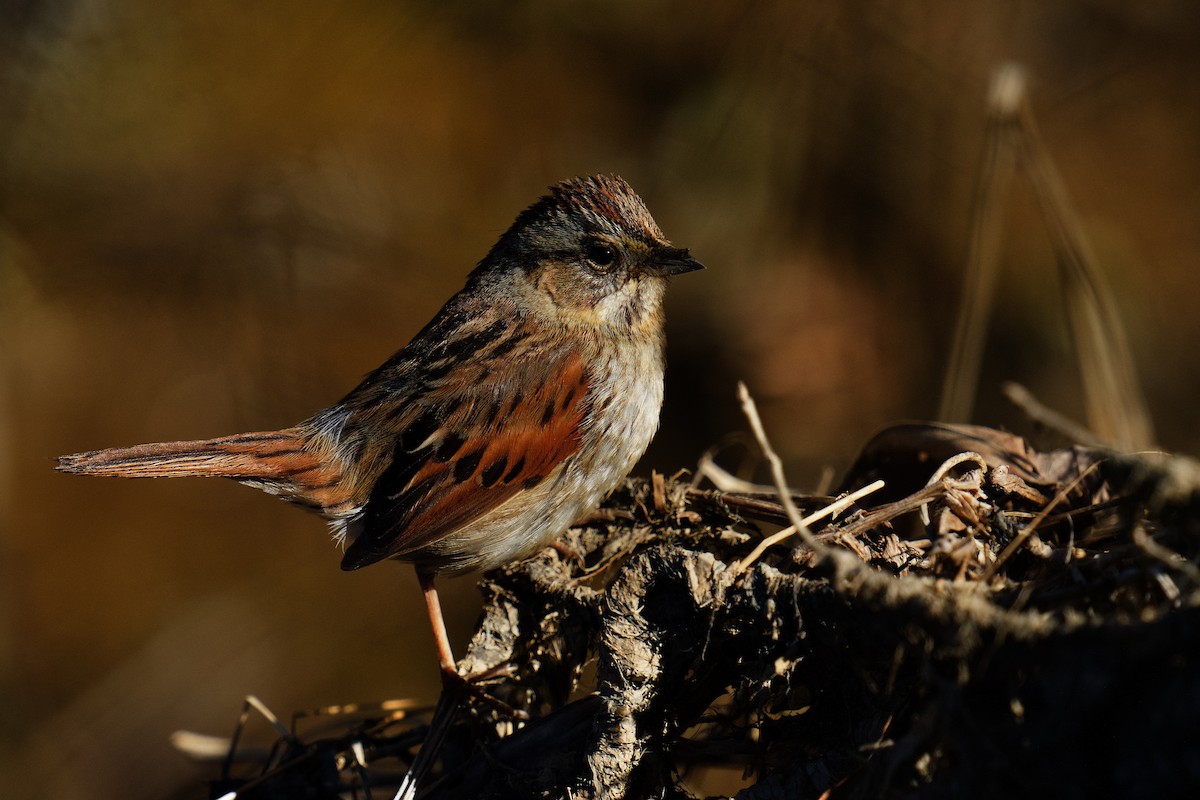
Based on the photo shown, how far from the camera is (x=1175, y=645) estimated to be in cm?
165


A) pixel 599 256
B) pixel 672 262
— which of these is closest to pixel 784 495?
pixel 672 262

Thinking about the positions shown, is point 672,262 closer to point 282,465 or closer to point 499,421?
point 499,421

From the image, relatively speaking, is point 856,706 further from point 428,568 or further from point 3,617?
point 3,617

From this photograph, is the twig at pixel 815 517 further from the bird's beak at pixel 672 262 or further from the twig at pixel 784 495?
the bird's beak at pixel 672 262

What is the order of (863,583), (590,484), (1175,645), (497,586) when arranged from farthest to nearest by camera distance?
A: (590,484)
(497,586)
(863,583)
(1175,645)

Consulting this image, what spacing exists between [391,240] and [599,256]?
248 cm

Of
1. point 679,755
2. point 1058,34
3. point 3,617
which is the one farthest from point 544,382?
point 1058,34

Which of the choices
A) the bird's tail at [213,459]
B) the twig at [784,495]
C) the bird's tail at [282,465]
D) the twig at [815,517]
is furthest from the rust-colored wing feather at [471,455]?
the twig at [815,517]

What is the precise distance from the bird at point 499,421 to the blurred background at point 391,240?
2.05 metres

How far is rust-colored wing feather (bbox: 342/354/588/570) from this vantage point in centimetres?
336

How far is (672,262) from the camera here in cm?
371

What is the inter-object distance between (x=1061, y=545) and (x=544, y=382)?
180 cm

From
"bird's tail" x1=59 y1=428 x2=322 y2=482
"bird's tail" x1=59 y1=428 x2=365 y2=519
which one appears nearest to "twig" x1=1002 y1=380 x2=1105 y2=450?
"bird's tail" x1=59 y1=428 x2=365 y2=519

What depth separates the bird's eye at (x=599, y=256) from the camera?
3.76 m
